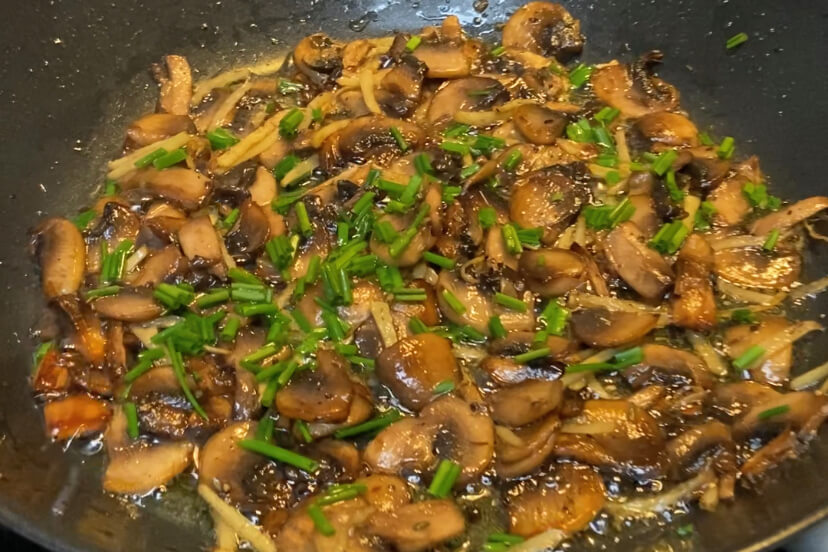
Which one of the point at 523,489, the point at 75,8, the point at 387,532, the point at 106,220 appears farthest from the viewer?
the point at 75,8

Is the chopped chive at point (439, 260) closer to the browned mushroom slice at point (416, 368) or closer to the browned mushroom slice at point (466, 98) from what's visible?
the browned mushroom slice at point (416, 368)

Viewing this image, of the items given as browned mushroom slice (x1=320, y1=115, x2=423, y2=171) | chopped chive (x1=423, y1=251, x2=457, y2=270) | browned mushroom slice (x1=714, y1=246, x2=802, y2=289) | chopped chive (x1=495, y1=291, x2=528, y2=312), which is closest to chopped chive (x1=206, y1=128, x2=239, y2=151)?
browned mushroom slice (x1=320, y1=115, x2=423, y2=171)

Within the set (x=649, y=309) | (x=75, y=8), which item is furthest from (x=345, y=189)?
(x=75, y=8)

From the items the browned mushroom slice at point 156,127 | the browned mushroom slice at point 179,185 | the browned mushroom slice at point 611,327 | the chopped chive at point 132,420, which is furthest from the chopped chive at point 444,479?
the browned mushroom slice at point 156,127

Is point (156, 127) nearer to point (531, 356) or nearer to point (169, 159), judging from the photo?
point (169, 159)

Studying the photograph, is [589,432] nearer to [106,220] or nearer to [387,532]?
[387,532]
